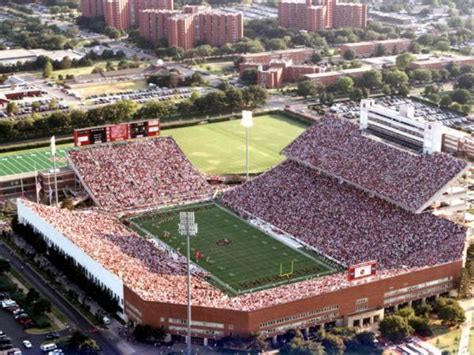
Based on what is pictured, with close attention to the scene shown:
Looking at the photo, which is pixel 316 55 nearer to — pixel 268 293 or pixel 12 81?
pixel 12 81

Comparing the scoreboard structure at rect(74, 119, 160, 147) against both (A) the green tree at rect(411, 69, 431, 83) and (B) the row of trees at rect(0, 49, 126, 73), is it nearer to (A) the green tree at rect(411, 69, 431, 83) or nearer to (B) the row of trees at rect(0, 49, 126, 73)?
(A) the green tree at rect(411, 69, 431, 83)

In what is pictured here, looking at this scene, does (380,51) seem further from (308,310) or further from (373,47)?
(308,310)

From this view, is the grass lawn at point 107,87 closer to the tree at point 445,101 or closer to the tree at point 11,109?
the tree at point 11,109

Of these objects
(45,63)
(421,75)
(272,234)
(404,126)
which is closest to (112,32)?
(45,63)

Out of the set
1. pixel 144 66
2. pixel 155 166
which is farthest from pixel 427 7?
pixel 155 166

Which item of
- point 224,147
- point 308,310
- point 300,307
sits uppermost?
point 300,307

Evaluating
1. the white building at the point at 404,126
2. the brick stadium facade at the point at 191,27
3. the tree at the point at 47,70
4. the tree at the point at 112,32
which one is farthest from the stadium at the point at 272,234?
the tree at the point at 112,32
